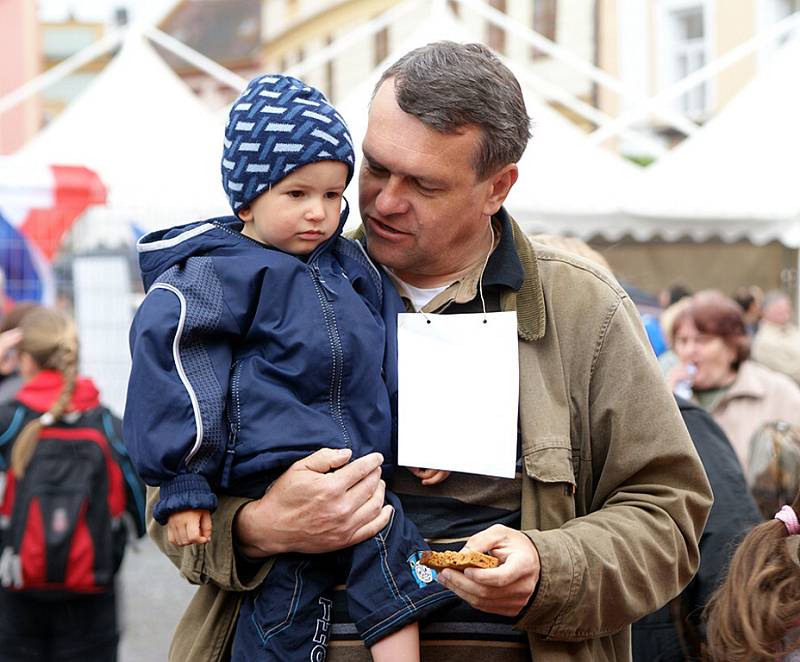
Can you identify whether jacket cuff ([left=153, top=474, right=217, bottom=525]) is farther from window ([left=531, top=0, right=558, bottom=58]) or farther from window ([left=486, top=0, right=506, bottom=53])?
window ([left=531, top=0, right=558, bottom=58])

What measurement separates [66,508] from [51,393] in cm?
49

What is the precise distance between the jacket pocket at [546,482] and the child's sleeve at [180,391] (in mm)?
532

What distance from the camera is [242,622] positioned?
2186mm

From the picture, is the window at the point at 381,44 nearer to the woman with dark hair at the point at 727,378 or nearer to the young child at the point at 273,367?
the woman with dark hair at the point at 727,378

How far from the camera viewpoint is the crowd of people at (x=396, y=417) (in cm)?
206

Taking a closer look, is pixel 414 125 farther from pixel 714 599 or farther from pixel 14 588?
pixel 14 588

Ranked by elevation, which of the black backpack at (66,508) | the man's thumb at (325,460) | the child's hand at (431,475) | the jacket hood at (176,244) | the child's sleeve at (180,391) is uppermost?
the jacket hood at (176,244)

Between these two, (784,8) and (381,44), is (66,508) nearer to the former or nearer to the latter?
(784,8)

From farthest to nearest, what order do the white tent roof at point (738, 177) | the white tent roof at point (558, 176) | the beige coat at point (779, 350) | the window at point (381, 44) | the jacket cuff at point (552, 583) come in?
the window at point (381, 44), the beige coat at point (779, 350), the white tent roof at point (738, 177), the white tent roof at point (558, 176), the jacket cuff at point (552, 583)

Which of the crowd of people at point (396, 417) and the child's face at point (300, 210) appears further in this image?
the child's face at point (300, 210)

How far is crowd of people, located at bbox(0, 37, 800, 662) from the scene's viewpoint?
2.06m

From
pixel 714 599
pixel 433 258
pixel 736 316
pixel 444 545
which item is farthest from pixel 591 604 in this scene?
pixel 736 316

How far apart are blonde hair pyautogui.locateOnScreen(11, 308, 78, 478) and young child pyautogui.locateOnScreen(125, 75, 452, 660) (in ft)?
8.72

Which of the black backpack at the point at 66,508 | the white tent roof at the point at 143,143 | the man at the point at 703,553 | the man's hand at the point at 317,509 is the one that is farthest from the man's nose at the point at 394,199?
the white tent roof at the point at 143,143
